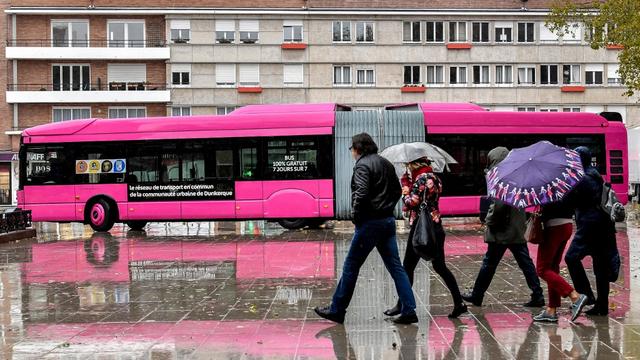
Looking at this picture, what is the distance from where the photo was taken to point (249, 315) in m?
8.86

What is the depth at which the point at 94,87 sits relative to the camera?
5247 centimetres

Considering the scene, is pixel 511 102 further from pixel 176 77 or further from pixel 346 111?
pixel 346 111

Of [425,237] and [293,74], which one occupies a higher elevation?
[293,74]

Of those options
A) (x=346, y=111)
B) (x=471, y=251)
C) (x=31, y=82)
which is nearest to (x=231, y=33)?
(x=31, y=82)

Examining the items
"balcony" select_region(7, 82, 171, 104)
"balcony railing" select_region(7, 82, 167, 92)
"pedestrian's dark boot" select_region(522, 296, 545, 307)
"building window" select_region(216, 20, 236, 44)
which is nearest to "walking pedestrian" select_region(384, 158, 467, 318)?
"pedestrian's dark boot" select_region(522, 296, 545, 307)

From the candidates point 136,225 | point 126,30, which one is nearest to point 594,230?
point 136,225

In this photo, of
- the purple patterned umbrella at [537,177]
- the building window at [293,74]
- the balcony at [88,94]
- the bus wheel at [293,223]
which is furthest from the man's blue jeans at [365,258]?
the balcony at [88,94]

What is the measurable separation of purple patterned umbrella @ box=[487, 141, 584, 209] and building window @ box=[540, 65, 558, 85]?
47.5 meters

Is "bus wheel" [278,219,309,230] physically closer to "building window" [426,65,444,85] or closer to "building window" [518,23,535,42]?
"building window" [426,65,444,85]

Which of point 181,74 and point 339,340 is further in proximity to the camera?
point 181,74

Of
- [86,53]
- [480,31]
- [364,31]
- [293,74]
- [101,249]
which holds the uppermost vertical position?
[364,31]

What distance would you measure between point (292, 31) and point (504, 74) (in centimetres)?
1385

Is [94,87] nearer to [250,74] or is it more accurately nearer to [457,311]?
[250,74]

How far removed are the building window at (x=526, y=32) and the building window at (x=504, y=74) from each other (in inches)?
79.1
